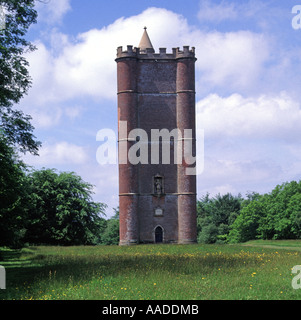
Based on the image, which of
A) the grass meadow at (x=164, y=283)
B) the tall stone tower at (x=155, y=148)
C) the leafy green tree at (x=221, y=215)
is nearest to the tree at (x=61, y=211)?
the tall stone tower at (x=155, y=148)

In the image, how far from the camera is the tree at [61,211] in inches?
1851

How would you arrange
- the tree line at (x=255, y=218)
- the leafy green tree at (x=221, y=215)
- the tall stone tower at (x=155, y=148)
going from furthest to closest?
the leafy green tree at (x=221, y=215) < the tree line at (x=255, y=218) < the tall stone tower at (x=155, y=148)

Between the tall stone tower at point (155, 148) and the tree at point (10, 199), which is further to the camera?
the tall stone tower at point (155, 148)

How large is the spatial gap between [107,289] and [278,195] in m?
49.0

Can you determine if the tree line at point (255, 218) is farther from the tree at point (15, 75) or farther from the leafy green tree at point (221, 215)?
the tree at point (15, 75)

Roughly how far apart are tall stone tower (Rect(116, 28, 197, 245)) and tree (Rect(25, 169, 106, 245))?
25.0 feet

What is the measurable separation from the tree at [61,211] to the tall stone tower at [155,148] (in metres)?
7.61

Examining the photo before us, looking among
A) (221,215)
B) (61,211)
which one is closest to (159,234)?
(61,211)

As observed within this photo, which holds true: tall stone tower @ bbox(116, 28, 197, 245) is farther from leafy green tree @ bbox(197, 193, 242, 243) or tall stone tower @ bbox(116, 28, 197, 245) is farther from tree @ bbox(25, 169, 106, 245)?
leafy green tree @ bbox(197, 193, 242, 243)

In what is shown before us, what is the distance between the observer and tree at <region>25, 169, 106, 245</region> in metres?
47.0

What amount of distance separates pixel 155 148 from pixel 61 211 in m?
11.7

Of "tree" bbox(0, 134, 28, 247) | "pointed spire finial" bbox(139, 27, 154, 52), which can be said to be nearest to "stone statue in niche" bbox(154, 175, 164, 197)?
"pointed spire finial" bbox(139, 27, 154, 52)

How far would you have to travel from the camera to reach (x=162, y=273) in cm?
1438
